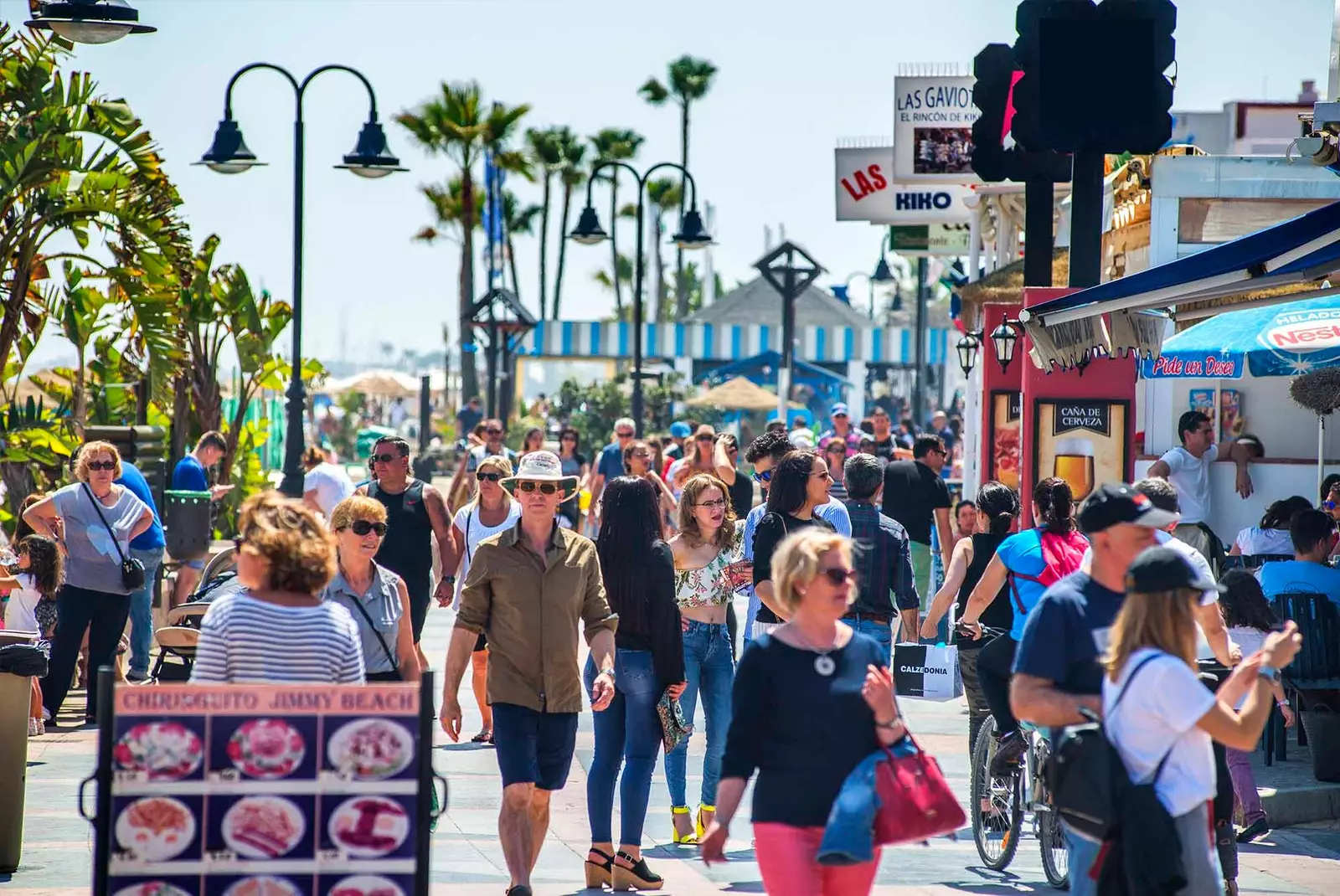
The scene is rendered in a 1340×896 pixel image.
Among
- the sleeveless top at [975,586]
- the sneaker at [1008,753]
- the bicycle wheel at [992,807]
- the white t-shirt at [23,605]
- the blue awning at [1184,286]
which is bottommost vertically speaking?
the bicycle wheel at [992,807]

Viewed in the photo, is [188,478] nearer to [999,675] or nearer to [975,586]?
[975,586]

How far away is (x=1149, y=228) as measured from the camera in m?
18.9

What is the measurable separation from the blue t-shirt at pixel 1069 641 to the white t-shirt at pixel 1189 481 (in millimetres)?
9601

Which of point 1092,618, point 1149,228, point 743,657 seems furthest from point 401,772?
point 1149,228

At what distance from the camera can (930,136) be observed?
2400 cm

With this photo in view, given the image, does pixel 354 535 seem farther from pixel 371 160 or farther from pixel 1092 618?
pixel 371 160

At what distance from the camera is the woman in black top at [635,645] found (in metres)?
7.50

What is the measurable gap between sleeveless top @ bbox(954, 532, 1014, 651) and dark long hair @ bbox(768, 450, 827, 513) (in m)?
0.96

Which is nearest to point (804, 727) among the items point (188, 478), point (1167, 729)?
point (1167, 729)

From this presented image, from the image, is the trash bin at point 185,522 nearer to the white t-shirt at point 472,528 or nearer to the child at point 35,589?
the child at point 35,589

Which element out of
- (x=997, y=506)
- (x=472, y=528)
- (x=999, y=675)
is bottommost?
(x=999, y=675)

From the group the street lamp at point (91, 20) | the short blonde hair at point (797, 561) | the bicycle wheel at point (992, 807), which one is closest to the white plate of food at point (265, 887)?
the short blonde hair at point (797, 561)

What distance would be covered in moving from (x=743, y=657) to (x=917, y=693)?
3.52 m

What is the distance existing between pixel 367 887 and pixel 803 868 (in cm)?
120
